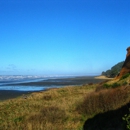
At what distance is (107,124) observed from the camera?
471 inches

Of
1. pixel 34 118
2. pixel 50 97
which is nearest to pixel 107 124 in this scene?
pixel 34 118

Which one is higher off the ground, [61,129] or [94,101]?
[94,101]

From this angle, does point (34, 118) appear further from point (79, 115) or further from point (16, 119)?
point (79, 115)

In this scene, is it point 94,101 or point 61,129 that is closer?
point 61,129

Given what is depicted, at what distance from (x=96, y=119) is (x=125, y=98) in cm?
297

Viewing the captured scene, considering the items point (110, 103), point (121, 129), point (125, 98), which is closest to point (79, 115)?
point (110, 103)

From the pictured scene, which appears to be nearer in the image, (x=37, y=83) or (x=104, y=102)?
(x=104, y=102)

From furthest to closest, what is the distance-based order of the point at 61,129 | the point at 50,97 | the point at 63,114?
the point at 50,97 → the point at 63,114 → the point at 61,129

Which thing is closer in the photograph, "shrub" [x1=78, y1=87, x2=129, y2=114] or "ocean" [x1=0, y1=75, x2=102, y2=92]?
"shrub" [x1=78, y1=87, x2=129, y2=114]

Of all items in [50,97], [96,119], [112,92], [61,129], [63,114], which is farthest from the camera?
[50,97]

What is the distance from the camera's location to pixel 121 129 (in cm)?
1077

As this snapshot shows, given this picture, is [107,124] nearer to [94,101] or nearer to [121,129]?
[121,129]

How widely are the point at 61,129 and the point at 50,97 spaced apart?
13.9 meters

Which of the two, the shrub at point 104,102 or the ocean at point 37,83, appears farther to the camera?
the ocean at point 37,83
